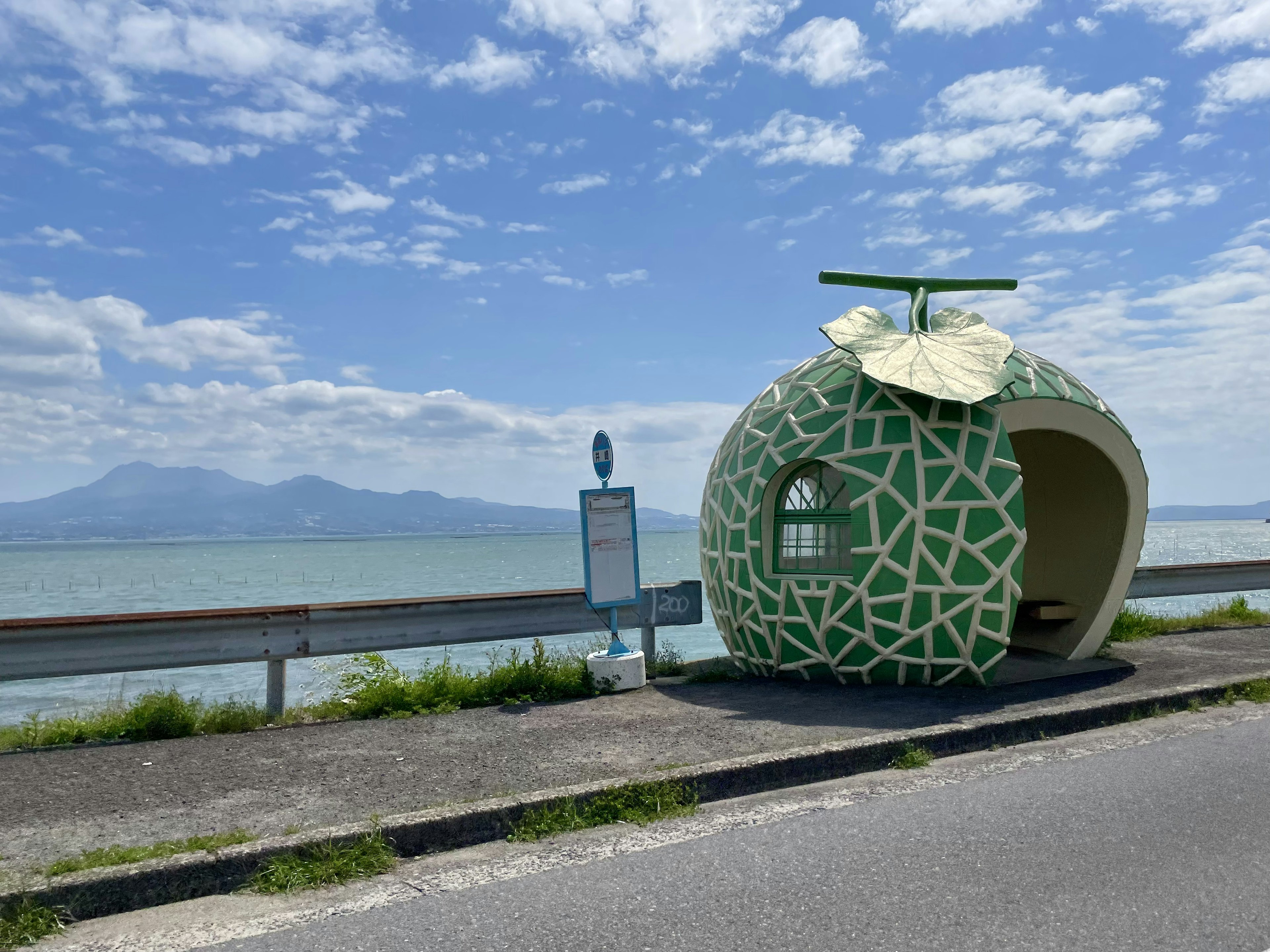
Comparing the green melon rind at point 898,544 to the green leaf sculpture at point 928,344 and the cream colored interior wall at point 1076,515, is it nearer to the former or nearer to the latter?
the green leaf sculpture at point 928,344

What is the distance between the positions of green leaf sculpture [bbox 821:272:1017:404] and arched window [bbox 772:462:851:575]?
107 centimetres

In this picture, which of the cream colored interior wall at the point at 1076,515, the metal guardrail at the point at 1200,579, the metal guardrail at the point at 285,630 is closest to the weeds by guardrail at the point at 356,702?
the metal guardrail at the point at 285,630

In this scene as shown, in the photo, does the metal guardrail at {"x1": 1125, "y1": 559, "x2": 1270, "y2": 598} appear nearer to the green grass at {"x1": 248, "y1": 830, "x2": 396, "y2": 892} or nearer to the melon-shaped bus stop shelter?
the melon-shaped bus stop shelter

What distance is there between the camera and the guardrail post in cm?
744

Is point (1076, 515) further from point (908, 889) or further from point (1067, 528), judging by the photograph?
point (908, 889)

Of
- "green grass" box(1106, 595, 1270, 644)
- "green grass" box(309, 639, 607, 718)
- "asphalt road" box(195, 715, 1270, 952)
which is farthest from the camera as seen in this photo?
"green grass" box(1106, 595, 1270, 644)

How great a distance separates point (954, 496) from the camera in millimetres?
7887

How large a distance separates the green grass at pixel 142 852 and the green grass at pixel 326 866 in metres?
0.23

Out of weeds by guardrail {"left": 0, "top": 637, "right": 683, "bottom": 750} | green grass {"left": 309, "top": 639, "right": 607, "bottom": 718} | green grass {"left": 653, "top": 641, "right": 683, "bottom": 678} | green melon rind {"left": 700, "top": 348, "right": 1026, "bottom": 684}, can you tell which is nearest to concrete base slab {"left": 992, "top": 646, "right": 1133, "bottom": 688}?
green melon rind {"left": 700, "top": 348, "right": 1026, "bottom": 684}

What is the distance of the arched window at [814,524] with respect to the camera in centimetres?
843

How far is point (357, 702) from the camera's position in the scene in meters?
7.55

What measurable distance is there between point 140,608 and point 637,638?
50.6ft

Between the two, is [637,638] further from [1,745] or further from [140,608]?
[140,608]

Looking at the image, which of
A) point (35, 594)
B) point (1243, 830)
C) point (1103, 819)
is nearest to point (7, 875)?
point (1103, 819)
